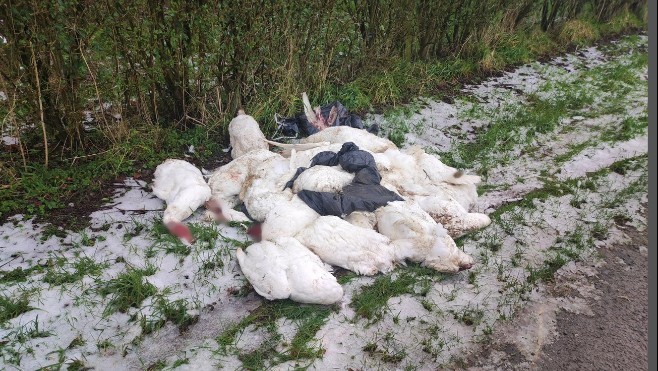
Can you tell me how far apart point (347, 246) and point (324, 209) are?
16.8 inches

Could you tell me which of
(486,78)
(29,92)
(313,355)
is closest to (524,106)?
(486,78)

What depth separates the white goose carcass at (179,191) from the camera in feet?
12.6

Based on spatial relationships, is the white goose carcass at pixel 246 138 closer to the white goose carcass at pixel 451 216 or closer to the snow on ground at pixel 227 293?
the snow on ground at pixel 227 293

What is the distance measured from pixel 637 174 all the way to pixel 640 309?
89.2 inches

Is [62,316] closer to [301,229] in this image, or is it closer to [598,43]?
[301,229]

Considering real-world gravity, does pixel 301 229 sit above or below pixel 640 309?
above

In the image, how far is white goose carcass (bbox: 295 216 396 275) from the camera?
353 centimetres

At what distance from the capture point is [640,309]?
350 centimetres

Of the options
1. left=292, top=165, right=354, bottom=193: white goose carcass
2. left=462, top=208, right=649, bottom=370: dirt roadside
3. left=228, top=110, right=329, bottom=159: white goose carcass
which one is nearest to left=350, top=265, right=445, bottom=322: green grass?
left=462, top=208, right=649, bottom=370: dirt roadside

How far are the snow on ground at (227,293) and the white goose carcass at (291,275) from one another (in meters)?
0.13

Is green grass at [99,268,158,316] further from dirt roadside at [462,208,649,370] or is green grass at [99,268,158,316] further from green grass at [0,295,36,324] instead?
dirt roadside at [462,208,649,370]

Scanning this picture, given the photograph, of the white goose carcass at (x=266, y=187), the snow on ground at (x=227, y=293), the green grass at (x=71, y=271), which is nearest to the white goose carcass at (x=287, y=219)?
the white goose carcass at (x=266, y=187)

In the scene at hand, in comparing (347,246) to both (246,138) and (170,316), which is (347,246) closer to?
(170,316)

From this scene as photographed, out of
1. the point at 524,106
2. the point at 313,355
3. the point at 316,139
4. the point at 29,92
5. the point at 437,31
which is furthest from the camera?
the point at 437,31
